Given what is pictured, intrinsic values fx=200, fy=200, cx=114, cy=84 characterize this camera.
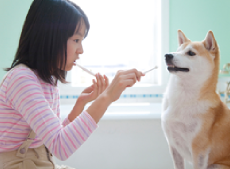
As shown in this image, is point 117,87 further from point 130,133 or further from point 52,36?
point 130,133

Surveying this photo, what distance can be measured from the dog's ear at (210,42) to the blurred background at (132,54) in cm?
65

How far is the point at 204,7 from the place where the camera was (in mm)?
1833

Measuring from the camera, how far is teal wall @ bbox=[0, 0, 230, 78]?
1.83 metres

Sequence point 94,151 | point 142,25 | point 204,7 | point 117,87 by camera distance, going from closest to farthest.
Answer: point 117,87 < point 94,151 < point 204,7 < point 142,25

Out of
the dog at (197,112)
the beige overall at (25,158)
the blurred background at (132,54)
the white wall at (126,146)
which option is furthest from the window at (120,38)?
the beige overall at (25,158)

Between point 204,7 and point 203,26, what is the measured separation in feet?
0.56

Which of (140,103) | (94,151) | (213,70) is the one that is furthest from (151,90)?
(213,70)

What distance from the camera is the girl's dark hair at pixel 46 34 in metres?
0.65

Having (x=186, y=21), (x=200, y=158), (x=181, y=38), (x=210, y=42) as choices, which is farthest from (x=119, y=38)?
(x=200, y=158)

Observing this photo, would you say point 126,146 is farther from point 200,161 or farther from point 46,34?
point 46,34

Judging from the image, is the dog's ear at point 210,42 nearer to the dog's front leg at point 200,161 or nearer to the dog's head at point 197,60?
the dog's head at point 197,60

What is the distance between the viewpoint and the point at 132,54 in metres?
2.23

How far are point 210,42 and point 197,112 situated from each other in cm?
29

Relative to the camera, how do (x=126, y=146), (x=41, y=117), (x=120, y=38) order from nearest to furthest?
(x=41, y=117) → (x=126, y=146) → (x=120, y=38)
